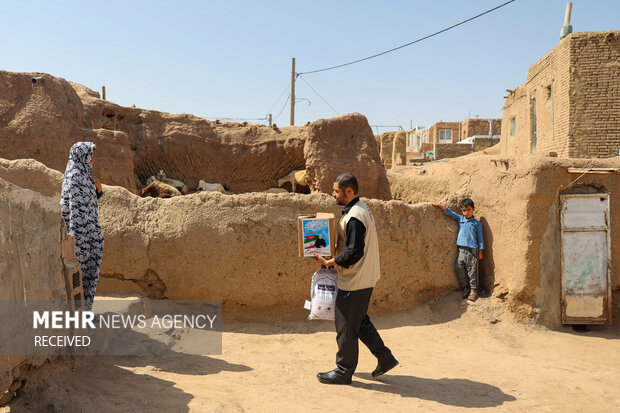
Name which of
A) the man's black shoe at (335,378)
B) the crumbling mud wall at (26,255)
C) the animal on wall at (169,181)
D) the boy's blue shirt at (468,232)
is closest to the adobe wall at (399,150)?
the animal on wall at (169,181)

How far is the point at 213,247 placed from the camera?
5191 mm

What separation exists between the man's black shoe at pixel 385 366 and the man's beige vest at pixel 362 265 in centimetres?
66

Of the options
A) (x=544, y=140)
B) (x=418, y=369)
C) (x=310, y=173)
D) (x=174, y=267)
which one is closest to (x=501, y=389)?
(x=418, y=369)

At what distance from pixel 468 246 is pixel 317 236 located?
2760mm

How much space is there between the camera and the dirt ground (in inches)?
124

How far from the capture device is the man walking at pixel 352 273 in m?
3.38

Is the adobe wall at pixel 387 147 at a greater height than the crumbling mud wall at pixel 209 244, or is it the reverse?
the adobe wall at pixel 387 147

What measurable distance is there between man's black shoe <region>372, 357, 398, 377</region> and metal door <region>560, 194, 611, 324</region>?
106 inches

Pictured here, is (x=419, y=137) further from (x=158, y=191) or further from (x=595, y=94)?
(x=158, y=191)

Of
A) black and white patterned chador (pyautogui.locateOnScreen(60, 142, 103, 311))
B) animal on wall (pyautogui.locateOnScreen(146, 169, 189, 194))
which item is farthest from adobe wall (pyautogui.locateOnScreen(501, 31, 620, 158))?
black and white patterned chador (pyautogui.locateOnScreen(60, 142, 103, 311))

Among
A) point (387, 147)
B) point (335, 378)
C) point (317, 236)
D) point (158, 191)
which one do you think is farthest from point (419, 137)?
point (335, 378)

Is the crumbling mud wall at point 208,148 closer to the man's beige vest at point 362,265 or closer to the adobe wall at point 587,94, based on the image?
the adobe wall at point 587,94

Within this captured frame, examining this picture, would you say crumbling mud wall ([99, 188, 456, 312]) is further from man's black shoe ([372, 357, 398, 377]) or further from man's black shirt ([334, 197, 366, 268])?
man's black shirt ([334, 197, 366, 268])

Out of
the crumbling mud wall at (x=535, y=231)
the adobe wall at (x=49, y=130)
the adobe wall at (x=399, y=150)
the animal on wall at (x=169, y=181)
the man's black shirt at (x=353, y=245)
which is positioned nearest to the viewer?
the man's black shirt at (x=353, y=245)
